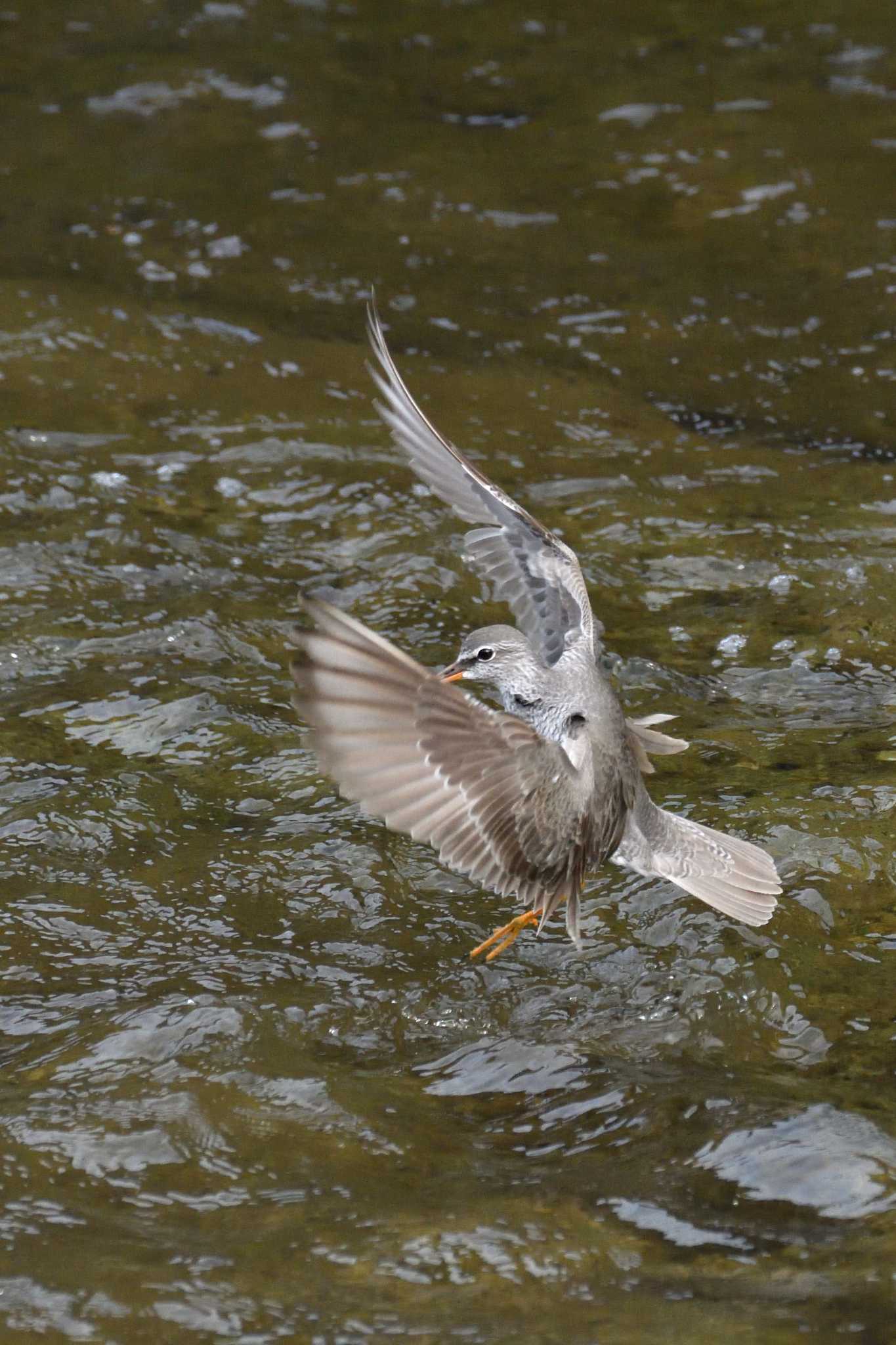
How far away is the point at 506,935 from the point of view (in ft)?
17.9

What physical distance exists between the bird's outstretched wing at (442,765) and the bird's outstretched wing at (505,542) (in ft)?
3.84

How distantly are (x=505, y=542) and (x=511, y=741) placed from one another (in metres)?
1.91

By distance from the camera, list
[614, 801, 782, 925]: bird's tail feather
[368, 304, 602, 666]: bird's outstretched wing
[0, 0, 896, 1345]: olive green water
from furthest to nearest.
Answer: [368, 304, 602, 666]: bird's outstretched wing < [614, 801, 782, 925]: bird's tail feather < [0, 0, 896, 1345]: olive green water

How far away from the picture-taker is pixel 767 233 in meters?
10.7

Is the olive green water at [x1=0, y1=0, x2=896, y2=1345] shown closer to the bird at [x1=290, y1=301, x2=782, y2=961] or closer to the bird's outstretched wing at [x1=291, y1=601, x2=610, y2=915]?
the bird at [x1=290, y1=301, x2=782, y2=961]

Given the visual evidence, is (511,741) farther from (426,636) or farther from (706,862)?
(426,636)

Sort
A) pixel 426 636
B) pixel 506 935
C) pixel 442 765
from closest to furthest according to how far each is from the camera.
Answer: pixel 442 765
pixel 506 935
pixel 426 636

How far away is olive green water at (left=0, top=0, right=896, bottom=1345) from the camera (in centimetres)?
406

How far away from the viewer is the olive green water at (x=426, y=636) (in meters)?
4.06

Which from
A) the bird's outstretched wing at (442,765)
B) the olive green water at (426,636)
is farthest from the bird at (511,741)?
the olive green water at (426,636)

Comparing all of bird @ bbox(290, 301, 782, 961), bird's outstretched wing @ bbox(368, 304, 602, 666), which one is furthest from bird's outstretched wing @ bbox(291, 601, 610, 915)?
bird's outstretched wing @ bbox(368, 304, 602, 666)

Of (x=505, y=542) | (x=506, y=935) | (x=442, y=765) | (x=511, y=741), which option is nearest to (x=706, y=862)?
(x=506, y=935)

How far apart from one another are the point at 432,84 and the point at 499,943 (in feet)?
29.0

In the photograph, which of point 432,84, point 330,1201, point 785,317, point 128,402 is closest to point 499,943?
point 330,1201
